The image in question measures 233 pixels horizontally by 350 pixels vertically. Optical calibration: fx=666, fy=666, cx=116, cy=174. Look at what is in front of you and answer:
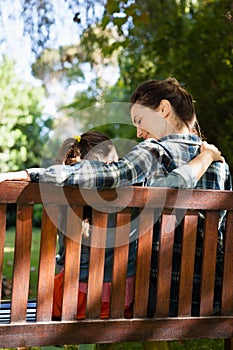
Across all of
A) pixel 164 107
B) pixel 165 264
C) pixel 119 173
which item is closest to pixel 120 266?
pixel 165 264

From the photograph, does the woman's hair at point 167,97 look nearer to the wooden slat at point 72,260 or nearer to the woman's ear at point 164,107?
the woman's ear at point 164,107

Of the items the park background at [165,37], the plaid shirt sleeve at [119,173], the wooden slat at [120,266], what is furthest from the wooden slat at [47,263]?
the park background at [165,37]

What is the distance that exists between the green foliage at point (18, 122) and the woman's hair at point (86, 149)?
454 inches

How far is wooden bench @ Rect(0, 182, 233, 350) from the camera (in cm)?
213

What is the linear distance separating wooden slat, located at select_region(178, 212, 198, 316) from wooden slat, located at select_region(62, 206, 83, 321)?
0.38 metres

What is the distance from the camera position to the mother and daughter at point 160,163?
2.13 meters

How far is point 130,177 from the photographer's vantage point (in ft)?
7.25

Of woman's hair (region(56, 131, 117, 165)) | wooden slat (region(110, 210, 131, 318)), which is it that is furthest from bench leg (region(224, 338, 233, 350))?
woman's hair (region(56, 131, 117, 165))

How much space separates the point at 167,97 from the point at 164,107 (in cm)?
4

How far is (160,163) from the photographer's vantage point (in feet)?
7.72

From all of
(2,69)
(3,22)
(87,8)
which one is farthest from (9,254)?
(2,69)

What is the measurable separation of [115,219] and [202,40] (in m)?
3.82

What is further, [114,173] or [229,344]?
[229,344]

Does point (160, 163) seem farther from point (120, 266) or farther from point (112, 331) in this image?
point (112, 331)
